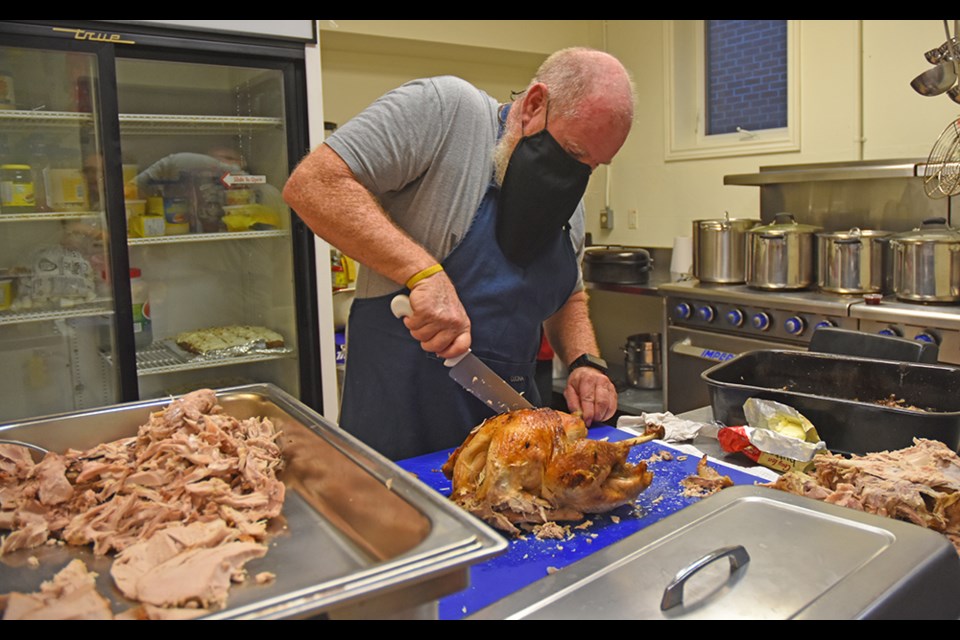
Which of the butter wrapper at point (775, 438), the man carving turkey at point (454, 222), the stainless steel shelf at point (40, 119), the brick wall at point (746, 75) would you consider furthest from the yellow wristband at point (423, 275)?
the brick wall at point (746, 75)

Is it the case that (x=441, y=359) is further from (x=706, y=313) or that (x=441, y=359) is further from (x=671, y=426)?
(x=706, y=313)

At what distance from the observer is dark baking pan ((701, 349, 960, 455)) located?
160 centimetres

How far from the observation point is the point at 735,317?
372 centimetres

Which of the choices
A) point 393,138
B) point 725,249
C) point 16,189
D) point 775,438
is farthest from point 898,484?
point 16,189

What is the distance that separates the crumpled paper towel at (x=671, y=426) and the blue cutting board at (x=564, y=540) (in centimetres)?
6

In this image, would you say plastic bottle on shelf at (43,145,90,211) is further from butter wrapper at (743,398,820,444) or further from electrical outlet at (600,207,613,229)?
electrical outlet at (600,207,613,229)

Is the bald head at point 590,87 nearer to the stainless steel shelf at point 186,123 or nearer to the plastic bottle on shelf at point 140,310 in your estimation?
the stainless steel shelf at point 186,123

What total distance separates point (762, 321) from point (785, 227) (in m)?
0.48

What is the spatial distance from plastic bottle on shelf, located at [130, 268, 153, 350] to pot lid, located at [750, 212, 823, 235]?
2909mm

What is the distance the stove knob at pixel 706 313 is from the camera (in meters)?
3.84

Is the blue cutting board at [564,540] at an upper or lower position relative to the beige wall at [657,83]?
lower

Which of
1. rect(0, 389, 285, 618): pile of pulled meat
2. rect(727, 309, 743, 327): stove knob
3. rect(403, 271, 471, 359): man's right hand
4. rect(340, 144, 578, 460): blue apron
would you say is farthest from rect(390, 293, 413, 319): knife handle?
rect(727, 309, 743, 327): stove knob

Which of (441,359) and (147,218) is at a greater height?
(147,218)
